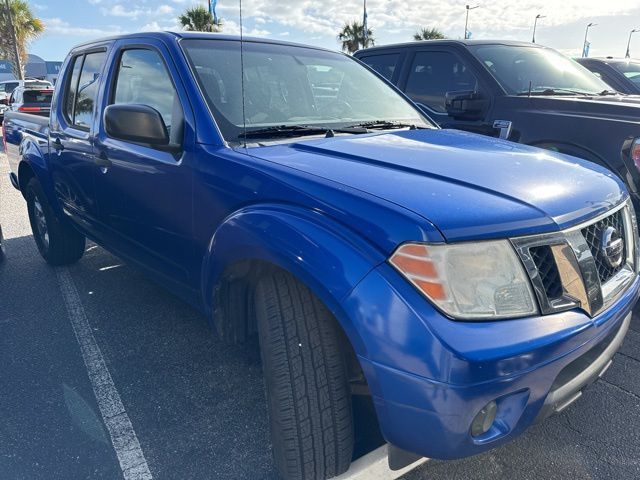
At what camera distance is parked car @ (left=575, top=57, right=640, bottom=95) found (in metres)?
7.04

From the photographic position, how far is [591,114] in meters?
3.87

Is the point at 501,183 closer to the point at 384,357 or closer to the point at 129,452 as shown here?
the point at 384,357

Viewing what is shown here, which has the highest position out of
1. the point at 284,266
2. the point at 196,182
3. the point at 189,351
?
the point at 196,182

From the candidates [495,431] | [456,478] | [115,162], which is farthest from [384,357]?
[115,162]

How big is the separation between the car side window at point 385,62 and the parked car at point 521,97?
1 cm

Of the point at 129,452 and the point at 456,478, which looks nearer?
the point at 456,478

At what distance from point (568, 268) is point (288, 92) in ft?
5.62

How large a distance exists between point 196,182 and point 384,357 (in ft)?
3.97

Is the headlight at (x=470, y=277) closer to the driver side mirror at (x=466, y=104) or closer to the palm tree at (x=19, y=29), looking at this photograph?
the driver side mirror at (x=466, y=104)

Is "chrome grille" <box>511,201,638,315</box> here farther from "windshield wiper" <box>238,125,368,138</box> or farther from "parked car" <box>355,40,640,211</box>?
"parked car" <box>355,40,640,211</box>

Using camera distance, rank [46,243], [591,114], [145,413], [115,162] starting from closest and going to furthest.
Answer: [145,413] < [115,162] < [591,114] < [46,243]

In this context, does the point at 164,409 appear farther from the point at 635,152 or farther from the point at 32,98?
the point at 32,98

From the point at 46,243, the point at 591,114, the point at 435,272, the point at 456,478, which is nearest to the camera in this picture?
the point at 435,272

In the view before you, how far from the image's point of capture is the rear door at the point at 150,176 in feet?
7.76
